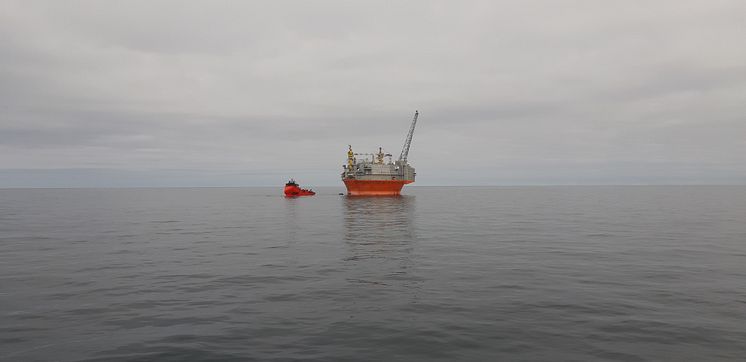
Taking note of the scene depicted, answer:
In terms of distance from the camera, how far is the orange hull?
461 feet

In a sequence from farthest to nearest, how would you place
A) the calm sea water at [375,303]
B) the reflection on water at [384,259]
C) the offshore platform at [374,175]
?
the offshore platform at [374,175]
the reflection on water at [384,259]
the calm sea water at [375,303]

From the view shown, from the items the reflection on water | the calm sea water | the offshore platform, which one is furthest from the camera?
the offshore platform

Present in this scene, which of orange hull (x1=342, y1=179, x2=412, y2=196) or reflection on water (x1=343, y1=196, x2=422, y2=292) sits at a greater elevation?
orange hull (x1=342, y1=179, x2=412, y2=196)

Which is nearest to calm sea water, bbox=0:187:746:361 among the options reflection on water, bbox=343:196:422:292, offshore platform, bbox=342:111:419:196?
reflection on water, bbox=343:196:422:292

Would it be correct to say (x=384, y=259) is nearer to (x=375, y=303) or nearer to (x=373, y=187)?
(x=375, y=303)

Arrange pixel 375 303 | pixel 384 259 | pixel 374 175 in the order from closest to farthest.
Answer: pixel 375 303
pixel 384 259
pixel 374 175

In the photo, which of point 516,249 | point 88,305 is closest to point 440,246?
point 516,249

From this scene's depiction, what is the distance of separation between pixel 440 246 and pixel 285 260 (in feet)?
40.2

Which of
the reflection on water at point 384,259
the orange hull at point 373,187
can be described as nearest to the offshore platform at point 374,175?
the orange hull at point 373,187

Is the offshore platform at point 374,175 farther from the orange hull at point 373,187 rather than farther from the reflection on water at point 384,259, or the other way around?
the reflection on water at point 384,259

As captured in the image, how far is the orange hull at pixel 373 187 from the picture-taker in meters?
140

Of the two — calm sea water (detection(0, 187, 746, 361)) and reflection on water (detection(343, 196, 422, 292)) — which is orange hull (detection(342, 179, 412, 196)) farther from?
calm sea water (detection(0, 187, 746, 361))

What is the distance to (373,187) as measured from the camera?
141875 millimetres

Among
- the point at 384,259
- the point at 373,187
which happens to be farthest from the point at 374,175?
the point at 384,259
